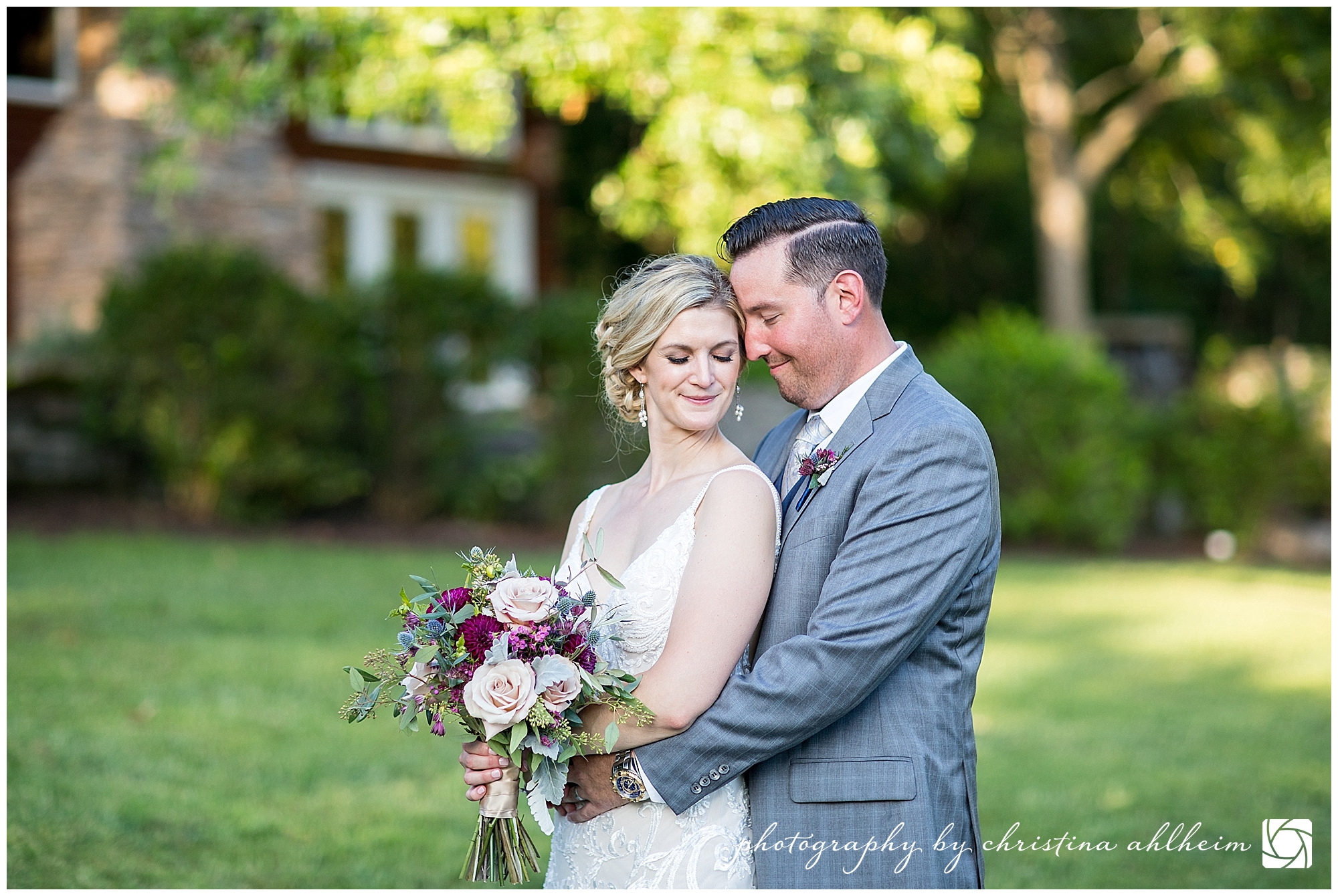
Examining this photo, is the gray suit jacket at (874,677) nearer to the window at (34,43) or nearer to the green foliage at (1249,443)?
the green foliage at (1249,443)

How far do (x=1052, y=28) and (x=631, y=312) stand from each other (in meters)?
18.4

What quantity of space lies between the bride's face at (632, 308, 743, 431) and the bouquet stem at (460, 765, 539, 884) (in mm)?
910

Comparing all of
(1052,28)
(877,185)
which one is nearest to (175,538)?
(877,185)

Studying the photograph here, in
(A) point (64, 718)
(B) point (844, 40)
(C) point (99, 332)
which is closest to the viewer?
(A) point (64, 718)

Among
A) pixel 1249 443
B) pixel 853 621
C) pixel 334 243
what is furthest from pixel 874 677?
pixel 334 243

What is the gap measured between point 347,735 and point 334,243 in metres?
13.2

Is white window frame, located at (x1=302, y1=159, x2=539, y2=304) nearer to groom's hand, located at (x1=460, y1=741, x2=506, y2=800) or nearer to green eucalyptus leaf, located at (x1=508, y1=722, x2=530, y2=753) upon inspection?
groom's hand, located at (x1=460, y1=741, x2=506, y2=800)

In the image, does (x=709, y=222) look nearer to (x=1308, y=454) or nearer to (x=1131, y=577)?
(x=1131, y=577)

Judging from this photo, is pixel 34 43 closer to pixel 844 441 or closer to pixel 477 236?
pixel 477 236

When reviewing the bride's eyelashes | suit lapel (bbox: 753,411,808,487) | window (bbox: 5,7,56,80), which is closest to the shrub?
window (bbox: 5,7,56,80)

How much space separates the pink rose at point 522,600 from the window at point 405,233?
16.8m

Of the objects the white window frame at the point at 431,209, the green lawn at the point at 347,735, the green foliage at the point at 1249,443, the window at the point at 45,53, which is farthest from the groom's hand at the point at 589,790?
the white window frame at the point at 431,209

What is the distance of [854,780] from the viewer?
2.69 meters

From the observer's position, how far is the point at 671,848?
2.92 m
